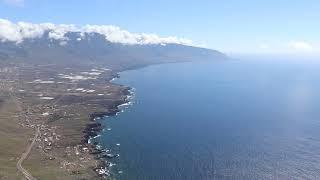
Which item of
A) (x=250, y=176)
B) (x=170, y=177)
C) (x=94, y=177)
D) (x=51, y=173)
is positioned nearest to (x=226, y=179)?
(x=250, y=176)

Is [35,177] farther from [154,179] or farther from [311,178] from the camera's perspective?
[311,178]

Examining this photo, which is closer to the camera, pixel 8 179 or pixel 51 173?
pixel 8 179

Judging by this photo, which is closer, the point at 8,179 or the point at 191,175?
the point at 8,179

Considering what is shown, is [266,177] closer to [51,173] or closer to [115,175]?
[115,175]

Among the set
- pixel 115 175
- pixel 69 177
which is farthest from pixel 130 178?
pixel 69 177

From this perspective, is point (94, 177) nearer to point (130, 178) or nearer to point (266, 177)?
point (130, 178)

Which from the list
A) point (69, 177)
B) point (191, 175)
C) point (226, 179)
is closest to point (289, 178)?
point (226, 179)
